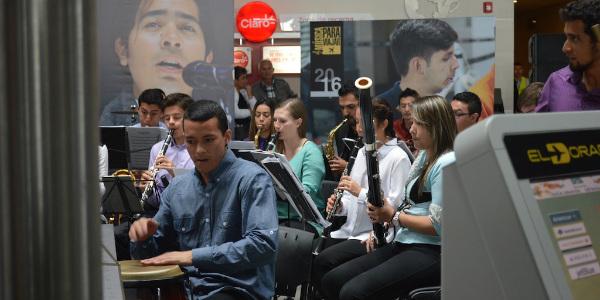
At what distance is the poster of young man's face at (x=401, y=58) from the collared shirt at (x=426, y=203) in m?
4.96

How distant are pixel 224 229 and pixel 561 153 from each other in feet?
7.48

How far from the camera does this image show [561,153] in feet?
2.98

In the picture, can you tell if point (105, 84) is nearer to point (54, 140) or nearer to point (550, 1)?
point (54, 140)

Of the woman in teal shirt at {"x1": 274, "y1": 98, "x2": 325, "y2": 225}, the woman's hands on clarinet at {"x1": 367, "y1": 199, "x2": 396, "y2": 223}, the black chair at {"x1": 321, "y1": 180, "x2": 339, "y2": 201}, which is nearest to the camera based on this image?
the woman's hands on clarinet at {"x1": 367, "y1": 199, "x2": 396, "y2": 223}

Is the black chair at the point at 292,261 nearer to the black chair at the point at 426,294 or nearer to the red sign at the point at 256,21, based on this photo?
the black chair at the point at 426,294

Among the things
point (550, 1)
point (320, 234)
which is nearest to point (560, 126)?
point (320, 234)

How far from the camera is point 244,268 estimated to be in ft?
9.66

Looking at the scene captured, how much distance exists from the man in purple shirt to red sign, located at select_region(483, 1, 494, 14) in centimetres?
995

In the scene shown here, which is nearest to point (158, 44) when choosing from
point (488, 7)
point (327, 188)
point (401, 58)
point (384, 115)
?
point (401, 58)

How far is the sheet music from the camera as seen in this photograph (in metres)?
5.78

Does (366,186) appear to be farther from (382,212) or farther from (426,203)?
(426,203)

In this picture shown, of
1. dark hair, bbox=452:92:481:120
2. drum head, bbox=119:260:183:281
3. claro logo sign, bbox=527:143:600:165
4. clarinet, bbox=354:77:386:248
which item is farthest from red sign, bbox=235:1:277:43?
claro logo sign, bbox=527:143:600:165

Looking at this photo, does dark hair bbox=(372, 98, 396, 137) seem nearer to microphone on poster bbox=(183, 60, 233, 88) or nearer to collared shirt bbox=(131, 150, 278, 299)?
collared shirt bbox=(131, 150, 278, 299)

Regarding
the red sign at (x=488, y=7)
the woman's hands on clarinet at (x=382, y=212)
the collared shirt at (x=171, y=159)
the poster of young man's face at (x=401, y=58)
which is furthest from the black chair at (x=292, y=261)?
the red sign at (x=488, y=7)
